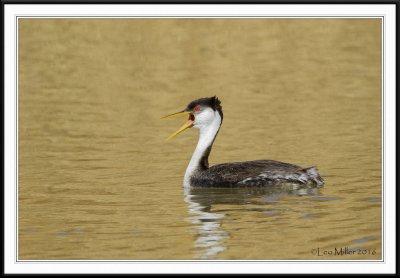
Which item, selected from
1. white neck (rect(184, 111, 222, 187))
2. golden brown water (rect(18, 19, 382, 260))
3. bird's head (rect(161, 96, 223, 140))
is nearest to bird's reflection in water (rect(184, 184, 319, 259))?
golden brown water (rect(18, 19, 382, 260))

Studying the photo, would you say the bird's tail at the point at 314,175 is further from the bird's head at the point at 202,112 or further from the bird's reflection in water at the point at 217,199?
the bird's head at the point at 202,112

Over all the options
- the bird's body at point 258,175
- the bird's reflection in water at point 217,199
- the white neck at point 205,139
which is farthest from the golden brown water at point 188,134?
the white neck at point 205,139

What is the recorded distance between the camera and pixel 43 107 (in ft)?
69.7

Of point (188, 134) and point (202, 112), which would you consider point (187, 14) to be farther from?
point (188, 134)

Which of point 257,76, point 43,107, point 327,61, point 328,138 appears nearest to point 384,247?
point 328,138

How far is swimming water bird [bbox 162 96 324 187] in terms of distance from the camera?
1404 cm

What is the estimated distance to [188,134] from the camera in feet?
63.2

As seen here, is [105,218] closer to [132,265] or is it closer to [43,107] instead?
[132,265]

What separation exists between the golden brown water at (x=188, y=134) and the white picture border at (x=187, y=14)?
0.38m

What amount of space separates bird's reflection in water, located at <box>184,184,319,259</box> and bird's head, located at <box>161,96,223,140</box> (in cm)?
105

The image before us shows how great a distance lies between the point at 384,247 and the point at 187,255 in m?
2.12

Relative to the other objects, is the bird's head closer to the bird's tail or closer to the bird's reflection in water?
the bird's reflection in water

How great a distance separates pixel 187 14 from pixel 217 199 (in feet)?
8.60

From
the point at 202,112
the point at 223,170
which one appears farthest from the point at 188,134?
the point at 223,170
